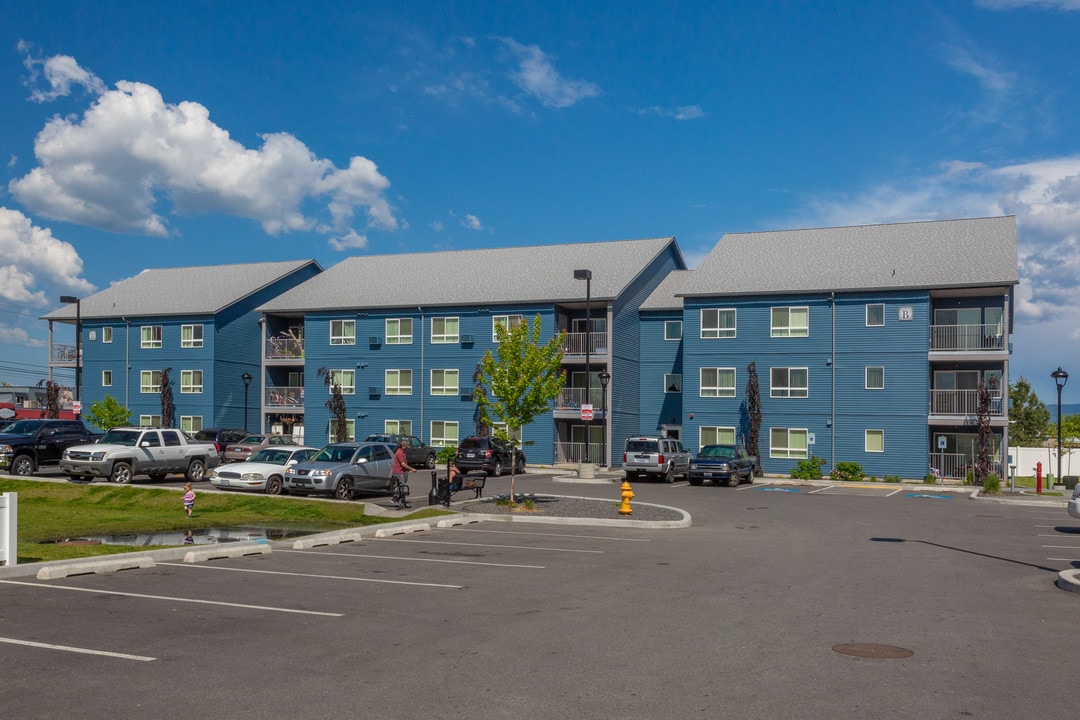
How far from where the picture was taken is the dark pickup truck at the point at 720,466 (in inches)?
1464

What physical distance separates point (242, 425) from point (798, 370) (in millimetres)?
34036

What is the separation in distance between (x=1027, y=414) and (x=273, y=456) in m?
75.0

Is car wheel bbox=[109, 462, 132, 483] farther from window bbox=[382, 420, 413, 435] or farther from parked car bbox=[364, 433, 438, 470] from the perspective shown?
window bbox=[382, 420, 413, 435]

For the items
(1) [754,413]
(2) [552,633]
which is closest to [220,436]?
(1) [754,413]

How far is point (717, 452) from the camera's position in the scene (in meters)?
38.4

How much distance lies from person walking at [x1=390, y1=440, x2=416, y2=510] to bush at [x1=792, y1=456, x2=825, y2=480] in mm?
21287

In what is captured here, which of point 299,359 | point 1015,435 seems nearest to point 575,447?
point 299,359

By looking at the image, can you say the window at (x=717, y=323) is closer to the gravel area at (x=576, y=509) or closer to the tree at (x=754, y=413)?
the tree at (x=754, y=413)

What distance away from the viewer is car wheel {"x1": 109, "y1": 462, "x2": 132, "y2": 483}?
1173 inches

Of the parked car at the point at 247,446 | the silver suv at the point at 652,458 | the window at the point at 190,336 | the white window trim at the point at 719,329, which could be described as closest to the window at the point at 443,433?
the parked car at the point at 247,446

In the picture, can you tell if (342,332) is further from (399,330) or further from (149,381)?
(149,381)

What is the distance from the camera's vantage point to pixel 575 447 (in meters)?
50.0

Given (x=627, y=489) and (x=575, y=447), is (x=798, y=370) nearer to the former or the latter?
(x=575, y=447)

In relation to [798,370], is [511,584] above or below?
below
